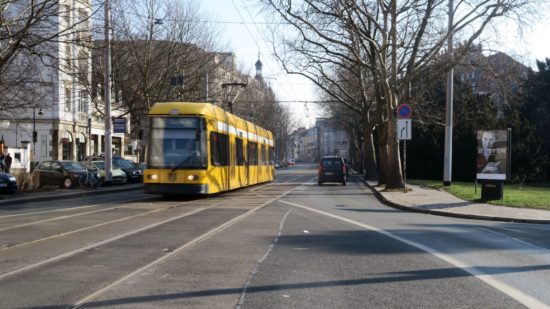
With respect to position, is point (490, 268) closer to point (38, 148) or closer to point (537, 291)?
point (537, 291)

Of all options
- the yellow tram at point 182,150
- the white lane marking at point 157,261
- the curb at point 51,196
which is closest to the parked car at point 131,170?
the curb at point 51,196

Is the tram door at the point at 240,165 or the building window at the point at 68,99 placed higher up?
the building window at the point at 68,99

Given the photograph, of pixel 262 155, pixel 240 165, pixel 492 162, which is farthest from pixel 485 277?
pixel 262 155

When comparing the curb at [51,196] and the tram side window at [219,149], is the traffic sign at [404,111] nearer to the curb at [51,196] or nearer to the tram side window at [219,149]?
the tram side window at [219,149]

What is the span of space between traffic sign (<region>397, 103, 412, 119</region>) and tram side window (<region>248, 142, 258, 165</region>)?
8.54 m

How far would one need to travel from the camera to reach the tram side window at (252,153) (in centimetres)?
3142

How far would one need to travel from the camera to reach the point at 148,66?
4212 centimetres

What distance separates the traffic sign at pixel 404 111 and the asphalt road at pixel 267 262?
405 inches

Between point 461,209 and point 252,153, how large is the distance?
49.0 ft

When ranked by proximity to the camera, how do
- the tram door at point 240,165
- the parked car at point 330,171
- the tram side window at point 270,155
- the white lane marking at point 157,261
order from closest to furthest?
1. the white lane marking at point 157,261
2. the tram door at point 240,165
3. the parked car at point 330,171
4. the tram side window at point 270,155

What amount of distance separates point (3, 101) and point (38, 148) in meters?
19.3

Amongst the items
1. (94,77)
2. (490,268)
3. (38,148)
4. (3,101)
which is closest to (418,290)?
(490,268)

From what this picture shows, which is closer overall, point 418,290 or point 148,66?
point 418,290

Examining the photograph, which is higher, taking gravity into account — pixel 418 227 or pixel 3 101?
pixel 3 101
